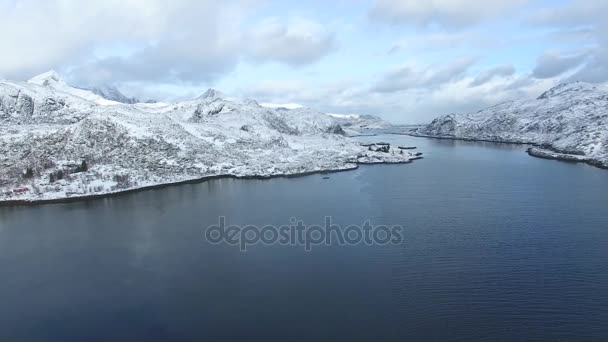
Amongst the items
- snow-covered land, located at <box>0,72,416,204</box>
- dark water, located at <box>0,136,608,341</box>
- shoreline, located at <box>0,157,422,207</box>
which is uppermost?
snow-covered land, located at <box>0,72,416,204</box>

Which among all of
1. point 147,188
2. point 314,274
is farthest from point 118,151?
point 314,274

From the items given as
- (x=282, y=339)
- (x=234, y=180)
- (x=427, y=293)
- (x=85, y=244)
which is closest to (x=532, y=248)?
(x=427, y=293)

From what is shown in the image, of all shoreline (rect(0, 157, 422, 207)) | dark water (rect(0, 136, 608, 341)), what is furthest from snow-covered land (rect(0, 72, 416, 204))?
dark water (rect(0, 136, 608, 341))

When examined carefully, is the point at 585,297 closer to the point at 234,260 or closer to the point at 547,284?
the point at 547,284

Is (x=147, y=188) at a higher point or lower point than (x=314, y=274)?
higher

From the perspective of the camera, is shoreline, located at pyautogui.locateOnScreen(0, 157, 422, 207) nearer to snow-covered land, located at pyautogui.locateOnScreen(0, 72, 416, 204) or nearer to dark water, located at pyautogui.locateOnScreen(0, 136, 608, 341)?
snow-covered land, located at pyautogui.locateOnScreen(0, 72, 416, 204)

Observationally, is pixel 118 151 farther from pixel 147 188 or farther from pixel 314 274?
pixel 314 274
